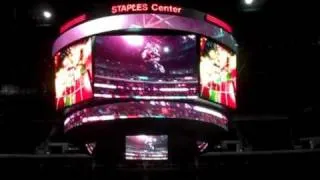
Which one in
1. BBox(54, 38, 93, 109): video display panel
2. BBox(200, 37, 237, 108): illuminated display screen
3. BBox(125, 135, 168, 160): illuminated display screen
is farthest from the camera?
BBox(125, 135, 168, 160): illuminated display screen

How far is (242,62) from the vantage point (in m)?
14.5

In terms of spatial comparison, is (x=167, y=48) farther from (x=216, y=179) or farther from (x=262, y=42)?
(x=216, y=179)

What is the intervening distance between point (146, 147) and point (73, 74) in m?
2.37

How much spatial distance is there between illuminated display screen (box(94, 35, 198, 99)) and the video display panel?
0.84 feet

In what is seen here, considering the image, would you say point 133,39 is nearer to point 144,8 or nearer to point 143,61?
point 143,61

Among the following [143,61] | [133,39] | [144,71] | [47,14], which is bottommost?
[144,71]

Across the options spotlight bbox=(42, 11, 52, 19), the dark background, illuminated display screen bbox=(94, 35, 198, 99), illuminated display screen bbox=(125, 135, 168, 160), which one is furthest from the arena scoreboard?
spotlight bbox=(42, 11, 52, 19)

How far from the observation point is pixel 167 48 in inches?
427

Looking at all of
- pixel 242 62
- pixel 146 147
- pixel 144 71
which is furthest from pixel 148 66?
pixel 242 62

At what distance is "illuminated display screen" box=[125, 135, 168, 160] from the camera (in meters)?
12.3

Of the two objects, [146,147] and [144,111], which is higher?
[144,111]

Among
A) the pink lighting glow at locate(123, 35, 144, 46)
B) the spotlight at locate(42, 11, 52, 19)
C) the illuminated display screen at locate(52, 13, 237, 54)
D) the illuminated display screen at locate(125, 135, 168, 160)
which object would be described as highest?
the spotlight at locate(42, 11, 52, 19)

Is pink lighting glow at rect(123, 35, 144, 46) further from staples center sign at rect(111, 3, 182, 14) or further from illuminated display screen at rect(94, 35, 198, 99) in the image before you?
staples center sign at rect(111, 3, 182, 14)

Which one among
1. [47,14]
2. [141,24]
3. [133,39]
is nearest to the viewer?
[141,24]
